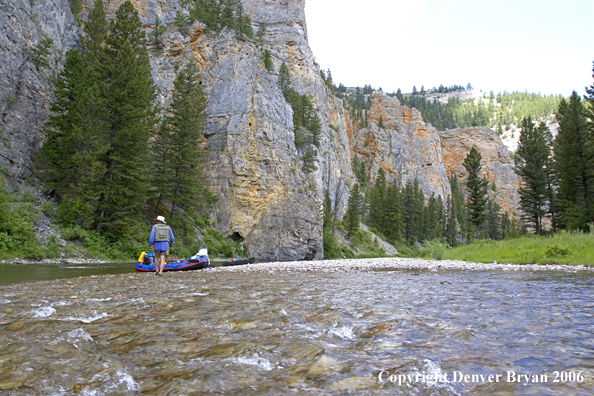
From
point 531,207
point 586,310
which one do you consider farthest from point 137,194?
point 531,207

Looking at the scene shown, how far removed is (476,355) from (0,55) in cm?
3469

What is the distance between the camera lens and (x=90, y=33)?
32.7 metres

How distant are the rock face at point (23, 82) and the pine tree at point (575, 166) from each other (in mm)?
45950

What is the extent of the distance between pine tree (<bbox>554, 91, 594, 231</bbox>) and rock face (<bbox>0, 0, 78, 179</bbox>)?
45950 millimetres

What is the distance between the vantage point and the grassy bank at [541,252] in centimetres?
1628

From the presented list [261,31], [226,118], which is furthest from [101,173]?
[261,31]

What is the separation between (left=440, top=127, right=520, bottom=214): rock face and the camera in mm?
139000

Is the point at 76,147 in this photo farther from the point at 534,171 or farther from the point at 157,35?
the point at 534,171

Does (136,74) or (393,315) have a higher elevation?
(136,74)

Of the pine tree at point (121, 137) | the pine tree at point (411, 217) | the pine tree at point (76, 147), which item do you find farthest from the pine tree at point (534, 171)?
the pine tree at point (76, 147)

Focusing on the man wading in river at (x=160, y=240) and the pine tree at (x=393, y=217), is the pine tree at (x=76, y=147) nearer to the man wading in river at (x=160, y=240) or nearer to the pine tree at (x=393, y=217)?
the man wading in river at (x=160, y=240)

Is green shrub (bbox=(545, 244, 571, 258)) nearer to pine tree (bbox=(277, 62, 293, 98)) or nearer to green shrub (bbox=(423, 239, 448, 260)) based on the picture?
green shrub (bbox=(423, 239, 448, 260))

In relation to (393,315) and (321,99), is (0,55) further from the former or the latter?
(321,99)

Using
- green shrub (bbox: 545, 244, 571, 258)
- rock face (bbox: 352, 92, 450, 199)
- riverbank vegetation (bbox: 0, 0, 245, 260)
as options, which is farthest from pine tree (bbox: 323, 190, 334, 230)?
rock face (bbox: 352, 92, 450, 199)
